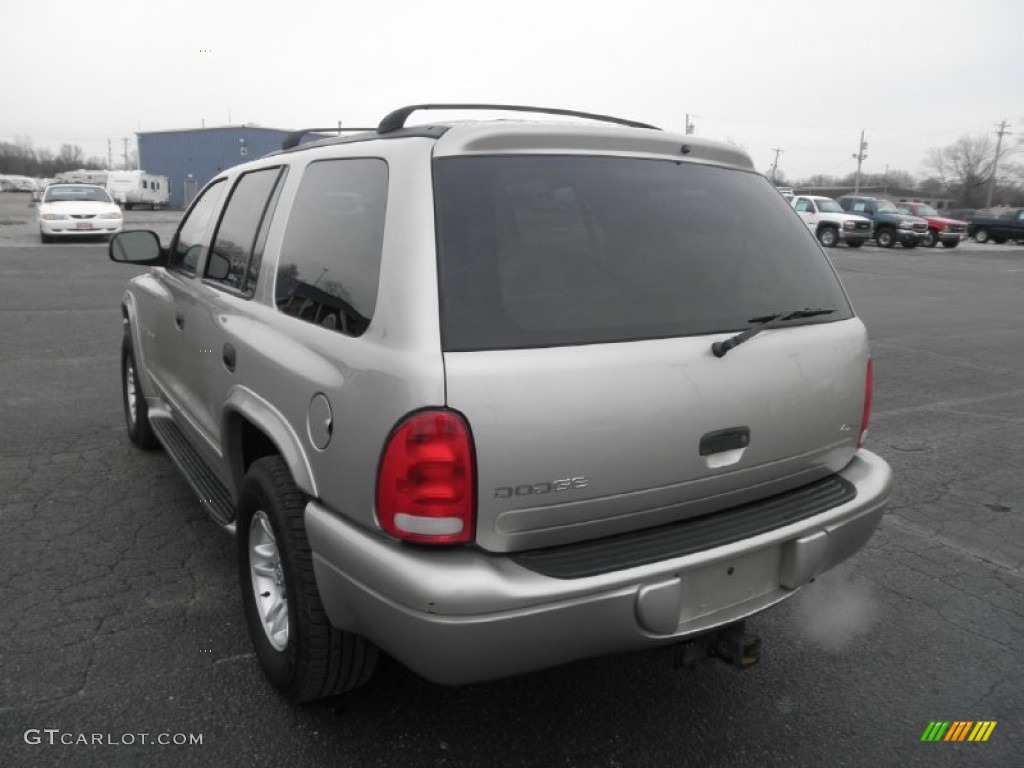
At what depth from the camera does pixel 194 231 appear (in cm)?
388

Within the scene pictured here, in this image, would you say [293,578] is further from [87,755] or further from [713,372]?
[713,372]

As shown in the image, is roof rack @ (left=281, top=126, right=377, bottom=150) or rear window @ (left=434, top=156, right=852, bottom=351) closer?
rear window @ (left=434, top=156, right=852, bottom=351)

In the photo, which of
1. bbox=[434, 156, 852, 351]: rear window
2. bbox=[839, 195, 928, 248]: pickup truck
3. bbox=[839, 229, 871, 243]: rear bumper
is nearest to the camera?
bbox=[434, 156, 852, 351]: rear window

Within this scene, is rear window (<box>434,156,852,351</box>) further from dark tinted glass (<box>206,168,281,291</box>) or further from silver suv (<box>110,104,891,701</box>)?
dark tinted glass (<box>206,168,281,291</box>)

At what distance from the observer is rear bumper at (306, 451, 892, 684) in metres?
1.90

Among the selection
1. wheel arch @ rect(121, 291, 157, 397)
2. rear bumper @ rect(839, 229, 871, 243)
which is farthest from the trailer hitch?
rear bumper @ rect(839, 229, 871, 243)

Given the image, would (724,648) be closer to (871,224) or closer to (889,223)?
(871,224)

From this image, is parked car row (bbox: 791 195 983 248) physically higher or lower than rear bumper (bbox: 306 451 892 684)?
higher

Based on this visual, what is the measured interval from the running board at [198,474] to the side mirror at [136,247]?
2.76ft

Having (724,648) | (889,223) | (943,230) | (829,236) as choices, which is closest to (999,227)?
(943,230)

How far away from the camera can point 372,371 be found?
6.63 ft

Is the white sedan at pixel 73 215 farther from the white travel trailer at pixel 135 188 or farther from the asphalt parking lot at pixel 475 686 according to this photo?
the white travel trailer at pixel 135 188

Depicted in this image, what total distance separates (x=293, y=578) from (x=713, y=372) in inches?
52.3

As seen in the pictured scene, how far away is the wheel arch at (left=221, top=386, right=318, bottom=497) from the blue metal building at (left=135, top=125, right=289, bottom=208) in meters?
47.4
